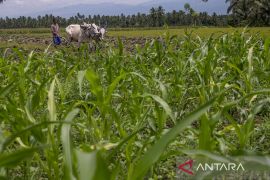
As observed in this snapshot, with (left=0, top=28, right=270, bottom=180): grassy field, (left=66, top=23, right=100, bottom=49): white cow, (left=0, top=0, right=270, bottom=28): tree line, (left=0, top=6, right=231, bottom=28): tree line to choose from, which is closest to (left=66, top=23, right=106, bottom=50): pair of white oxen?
(left=66, top=23, right=100, bottom=49): white cow

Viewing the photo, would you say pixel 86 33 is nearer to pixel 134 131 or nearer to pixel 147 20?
pixel 134 131

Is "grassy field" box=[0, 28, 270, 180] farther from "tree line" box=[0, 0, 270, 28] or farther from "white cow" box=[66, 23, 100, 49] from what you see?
"tree line" box=[0, 0, 270, 28]

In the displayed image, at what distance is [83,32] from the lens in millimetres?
14148

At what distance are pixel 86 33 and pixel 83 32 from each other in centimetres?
15

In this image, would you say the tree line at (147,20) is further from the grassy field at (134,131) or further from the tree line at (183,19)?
the grassy field at (134,131)

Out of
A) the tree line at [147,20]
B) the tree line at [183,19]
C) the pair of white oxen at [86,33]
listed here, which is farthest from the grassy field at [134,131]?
the tree line at [147,20]

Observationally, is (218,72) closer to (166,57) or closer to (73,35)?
(166,57)

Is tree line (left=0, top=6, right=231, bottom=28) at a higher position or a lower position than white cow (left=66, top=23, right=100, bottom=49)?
higher

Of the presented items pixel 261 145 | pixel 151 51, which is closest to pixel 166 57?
pixel 151 51

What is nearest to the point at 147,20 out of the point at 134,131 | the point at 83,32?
the point at 83,32

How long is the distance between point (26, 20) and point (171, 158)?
88.1 m

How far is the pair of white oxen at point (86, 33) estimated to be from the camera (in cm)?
1390

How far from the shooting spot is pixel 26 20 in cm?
8581

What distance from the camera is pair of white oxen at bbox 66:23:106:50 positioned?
13.9m
